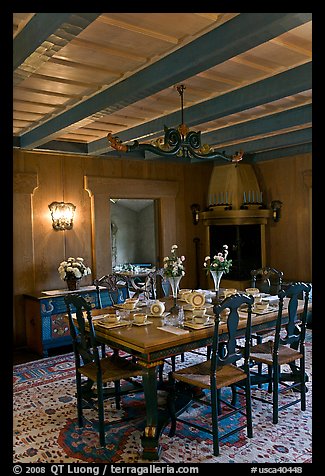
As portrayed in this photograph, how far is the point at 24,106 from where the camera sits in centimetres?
380

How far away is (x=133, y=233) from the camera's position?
368 inches

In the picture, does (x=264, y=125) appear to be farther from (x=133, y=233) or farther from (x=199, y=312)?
(x=133, y=233)

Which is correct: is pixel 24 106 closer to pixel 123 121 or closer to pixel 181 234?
pixel 123 121

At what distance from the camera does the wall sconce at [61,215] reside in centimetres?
524

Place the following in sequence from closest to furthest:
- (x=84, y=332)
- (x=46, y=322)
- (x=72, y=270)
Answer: (x=84, y=332) → (x=46, y=322) → (x=72, y=270)

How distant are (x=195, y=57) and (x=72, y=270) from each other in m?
3.19

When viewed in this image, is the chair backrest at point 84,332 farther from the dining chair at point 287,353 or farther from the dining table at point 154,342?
the dining chair at point 287,353

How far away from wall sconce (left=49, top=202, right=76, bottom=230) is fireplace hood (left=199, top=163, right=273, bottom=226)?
2192 millimetres

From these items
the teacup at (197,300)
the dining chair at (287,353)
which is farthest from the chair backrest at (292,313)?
the teacup at (197,300)

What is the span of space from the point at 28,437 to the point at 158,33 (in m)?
2.83

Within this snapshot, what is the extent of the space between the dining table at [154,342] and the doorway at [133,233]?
19.1 ft

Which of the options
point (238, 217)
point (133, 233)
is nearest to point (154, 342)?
point (238, 217)
